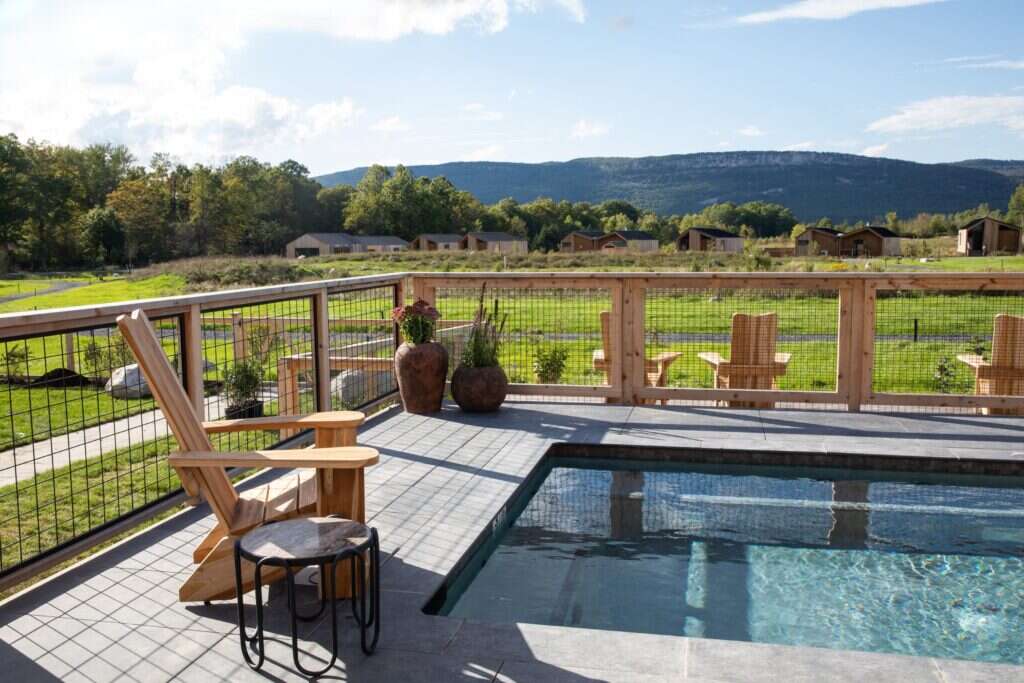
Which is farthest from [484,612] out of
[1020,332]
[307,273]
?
[307,273]

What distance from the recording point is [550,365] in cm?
815

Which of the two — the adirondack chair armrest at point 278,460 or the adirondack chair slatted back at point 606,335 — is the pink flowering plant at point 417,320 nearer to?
the adirondack chair slatted back at point 606,335

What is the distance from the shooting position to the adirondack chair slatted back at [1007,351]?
22.8ft

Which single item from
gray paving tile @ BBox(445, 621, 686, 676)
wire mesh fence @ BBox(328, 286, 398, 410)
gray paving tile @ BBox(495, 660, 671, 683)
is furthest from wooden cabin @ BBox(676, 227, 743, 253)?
gray paving tile @ BBox(495, 660, 671, 683)

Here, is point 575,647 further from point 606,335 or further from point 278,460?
point 606,335

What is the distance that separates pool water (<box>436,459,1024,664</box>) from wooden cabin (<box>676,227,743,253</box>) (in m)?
59.4

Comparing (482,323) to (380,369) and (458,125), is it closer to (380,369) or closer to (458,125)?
(380,369)

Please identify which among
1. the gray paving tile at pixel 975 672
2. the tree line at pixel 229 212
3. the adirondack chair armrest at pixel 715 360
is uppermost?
the tree line at pixel 229 212

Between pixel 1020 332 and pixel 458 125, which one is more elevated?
pixel 458 125

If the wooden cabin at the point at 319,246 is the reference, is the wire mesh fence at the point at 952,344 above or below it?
below

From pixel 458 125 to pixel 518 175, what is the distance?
52706mm

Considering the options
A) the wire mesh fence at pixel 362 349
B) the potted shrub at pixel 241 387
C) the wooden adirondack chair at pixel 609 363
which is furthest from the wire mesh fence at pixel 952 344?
the potted shrub at pixel 241 387

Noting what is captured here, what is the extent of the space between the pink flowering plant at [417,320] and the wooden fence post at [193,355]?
7.81 feet

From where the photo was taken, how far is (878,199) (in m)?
82.2
